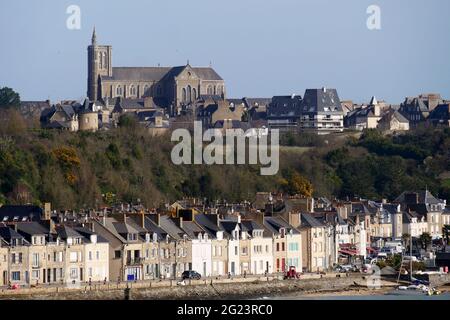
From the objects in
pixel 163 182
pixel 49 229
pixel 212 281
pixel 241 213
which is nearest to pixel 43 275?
pixel 49 229

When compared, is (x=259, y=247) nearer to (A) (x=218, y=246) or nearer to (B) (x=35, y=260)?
(A) (x=218, y=246)

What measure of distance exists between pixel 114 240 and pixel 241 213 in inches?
277

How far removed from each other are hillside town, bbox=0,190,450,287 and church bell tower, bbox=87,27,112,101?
44.0 m

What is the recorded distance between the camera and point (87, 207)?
199 feet

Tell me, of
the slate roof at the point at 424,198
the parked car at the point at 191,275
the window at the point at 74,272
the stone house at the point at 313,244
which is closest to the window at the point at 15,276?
the window at the point at 74,272

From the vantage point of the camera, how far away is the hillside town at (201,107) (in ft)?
297

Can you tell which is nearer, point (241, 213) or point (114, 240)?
point (114, 240)

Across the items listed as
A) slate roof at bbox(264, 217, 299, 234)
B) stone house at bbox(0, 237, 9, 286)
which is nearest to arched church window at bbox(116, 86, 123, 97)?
slate roof at bbox(264, 217, 299, 234)

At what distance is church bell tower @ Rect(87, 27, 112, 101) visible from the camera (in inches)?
4156

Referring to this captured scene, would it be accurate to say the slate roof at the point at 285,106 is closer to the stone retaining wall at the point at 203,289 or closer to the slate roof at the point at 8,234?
the stone retaining wall at the point at 203,289
